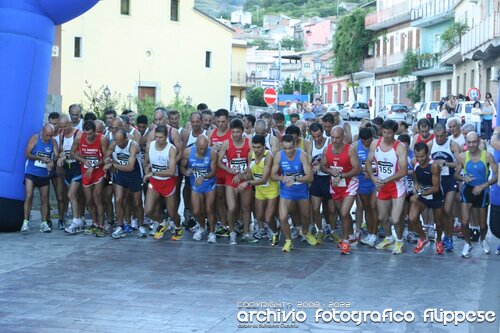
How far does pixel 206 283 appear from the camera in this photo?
891cm

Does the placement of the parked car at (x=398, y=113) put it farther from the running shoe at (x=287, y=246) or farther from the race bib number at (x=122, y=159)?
the running shoe at (x=287, y=246)

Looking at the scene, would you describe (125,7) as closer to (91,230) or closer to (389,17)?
(389,17)

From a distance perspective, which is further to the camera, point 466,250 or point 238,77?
point 238,77

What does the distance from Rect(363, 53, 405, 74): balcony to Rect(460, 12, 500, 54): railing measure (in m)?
20.2

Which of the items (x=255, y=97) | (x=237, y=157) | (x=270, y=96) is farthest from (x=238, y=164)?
(x=255, y=97)

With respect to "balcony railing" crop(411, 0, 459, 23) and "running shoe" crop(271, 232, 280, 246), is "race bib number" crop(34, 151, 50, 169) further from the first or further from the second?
"balcony railing" crop(411, 0, 459, 23)

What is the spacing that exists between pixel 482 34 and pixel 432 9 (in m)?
20.9

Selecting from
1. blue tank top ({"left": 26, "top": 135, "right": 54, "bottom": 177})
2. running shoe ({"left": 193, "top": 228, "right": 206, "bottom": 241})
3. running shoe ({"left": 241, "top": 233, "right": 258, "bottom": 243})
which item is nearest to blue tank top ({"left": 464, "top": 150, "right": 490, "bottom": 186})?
running shoe ({"left": 241, "top": 233, "right": 258, "bottom": 243})

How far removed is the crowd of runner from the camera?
431 inches

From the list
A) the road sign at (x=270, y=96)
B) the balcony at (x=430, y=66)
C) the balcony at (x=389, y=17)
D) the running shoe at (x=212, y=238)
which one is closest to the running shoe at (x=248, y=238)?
the running shoe at (x=212, y=238)

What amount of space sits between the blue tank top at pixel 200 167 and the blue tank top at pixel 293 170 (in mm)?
1172

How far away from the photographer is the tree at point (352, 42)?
7193 centimetres

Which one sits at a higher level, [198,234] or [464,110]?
[464,110]

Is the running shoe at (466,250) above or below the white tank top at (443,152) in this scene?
below
